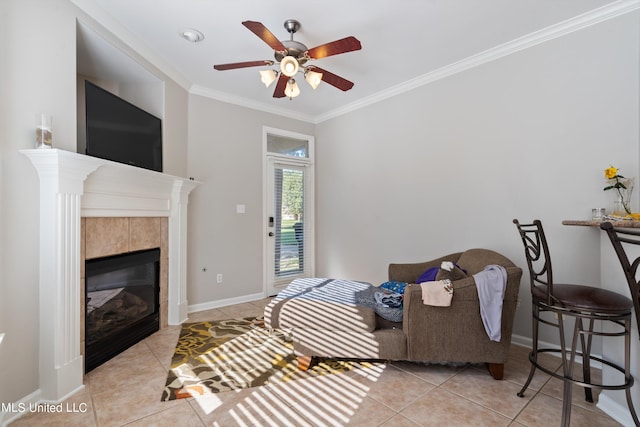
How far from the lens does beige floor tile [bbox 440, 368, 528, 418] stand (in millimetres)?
1906

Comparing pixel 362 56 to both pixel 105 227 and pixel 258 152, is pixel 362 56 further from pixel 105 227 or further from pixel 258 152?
pixel 105 227

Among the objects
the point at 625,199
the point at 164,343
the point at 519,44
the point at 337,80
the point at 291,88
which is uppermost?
the point at 519,44

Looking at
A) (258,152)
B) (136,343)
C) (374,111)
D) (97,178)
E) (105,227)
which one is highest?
(374,111)

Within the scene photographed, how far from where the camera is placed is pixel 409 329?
217 centimetres

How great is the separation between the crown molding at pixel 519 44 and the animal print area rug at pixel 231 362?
307 centimetres

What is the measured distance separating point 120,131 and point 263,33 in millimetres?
1617

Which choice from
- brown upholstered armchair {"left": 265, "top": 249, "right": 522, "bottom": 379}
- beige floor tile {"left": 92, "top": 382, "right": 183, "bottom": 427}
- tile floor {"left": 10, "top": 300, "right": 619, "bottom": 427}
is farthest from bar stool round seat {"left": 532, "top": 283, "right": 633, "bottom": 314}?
beige floor tile {"left": 92, "top": 382, "right": 183, "bottom": 427}

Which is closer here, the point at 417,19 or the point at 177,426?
the point at 177,426

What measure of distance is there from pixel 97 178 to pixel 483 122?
11.5 ft

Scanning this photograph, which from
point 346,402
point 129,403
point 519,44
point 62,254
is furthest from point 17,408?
point 519,44

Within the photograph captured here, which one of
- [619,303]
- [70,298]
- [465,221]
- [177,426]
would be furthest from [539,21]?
[70,298]

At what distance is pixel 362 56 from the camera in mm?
3045

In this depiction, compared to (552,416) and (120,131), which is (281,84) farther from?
(552,416)

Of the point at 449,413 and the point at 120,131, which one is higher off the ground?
the point at 120,131
